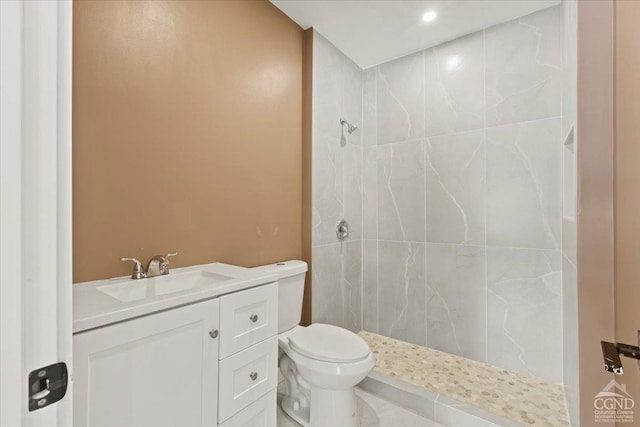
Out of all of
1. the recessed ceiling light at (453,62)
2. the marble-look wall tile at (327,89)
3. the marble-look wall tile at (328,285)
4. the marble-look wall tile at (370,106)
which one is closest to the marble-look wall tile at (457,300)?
the marble-look wall tile at (328,285)

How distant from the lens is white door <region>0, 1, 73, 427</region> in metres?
0.39

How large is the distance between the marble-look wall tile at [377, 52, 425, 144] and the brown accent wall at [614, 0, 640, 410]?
61.9 inches

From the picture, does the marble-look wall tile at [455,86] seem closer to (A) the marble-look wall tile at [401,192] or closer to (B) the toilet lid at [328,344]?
(A) the marble-look wall tile at [401,192]

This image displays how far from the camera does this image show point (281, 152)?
1.95 metres

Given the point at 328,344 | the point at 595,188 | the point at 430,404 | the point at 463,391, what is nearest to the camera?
the point at 595,188

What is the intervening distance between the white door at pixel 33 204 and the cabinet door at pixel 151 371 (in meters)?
0.36

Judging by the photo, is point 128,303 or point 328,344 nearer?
point 128,303

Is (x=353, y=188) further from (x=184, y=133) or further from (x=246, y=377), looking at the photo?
(x=246, y=377)

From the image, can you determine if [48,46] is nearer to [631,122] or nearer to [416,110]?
[631,122]

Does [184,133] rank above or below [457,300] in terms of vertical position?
above

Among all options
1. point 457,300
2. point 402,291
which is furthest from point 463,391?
point 402,291

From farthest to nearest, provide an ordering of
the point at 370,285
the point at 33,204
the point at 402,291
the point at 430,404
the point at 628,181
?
the point at 370,285 < the point at 402,291 < the point at 430,404 < the point at 628,181 < the point at 33,204

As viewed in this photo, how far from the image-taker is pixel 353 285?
2.54m

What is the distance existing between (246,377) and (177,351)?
1.15 feet
